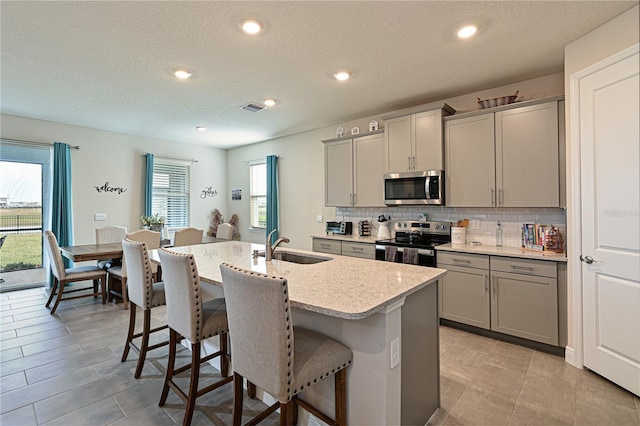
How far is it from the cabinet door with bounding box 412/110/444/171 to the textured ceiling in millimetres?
298

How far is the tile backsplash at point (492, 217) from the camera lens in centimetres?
314

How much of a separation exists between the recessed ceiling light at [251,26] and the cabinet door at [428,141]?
2152 mm

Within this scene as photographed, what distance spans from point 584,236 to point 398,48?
2.12 metres

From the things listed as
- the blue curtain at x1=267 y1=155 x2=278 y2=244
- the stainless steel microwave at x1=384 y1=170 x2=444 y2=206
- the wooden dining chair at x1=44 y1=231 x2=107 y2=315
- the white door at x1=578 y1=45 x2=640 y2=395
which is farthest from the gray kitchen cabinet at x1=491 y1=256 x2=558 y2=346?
the wooden dining chair at x1=44 y1=231 x2=107 y2=315

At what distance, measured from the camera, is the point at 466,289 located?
126 inches

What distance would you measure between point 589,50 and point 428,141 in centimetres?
154

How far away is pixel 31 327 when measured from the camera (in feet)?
11.1

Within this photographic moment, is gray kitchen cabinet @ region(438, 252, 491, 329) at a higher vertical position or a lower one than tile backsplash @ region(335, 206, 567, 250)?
lower

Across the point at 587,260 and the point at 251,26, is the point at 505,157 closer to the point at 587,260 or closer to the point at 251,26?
the point at 587,260

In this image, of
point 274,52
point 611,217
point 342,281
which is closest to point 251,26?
point 274,52

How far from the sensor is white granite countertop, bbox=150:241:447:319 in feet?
4.42

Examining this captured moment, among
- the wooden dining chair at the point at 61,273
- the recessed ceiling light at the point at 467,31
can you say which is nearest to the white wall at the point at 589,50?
the recessed ceiling light at the point at 467,31

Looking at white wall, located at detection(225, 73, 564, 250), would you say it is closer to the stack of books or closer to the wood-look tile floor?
the stack of books

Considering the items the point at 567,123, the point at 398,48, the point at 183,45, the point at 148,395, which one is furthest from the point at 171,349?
the point at 567,123
